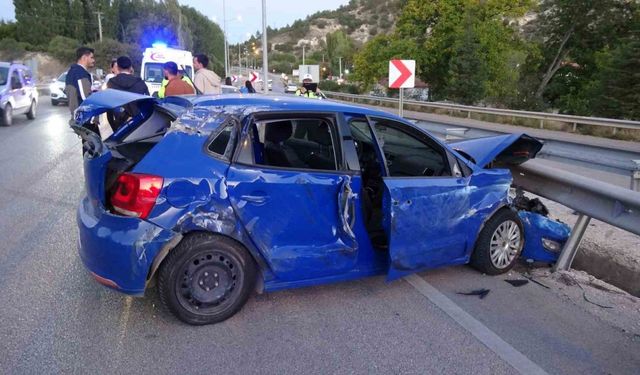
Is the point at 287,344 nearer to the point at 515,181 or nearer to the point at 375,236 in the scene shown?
the point at 375,236

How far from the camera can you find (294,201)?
12.0ft

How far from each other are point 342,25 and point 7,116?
174285 millimetres

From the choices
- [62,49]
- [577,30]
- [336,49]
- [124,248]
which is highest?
[336,49]

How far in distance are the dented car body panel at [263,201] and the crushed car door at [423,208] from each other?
1 cm

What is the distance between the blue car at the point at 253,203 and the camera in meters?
3.41

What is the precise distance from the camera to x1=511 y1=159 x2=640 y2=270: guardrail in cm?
404

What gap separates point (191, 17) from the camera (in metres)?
88.3

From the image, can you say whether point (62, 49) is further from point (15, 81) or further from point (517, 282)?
point (517, 282)

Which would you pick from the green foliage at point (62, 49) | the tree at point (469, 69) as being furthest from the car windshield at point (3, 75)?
the green foliage at point (62, 49)

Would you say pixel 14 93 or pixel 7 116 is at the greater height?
pixel 14 93

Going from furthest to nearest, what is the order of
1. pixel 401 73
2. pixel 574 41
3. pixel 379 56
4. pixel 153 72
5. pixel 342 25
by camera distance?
pixel 342 25 → pixel 574 41 → pixel 379 56 → pixel 153 72 → pixel 401 73

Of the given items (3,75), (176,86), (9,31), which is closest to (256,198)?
(176,86)

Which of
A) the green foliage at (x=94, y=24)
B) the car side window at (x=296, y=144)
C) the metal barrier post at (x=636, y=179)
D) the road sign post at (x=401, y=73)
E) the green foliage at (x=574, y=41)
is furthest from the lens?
the green foliage at (x=94, y=24)

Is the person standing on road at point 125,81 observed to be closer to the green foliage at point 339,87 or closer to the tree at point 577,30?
the tree at point 577,30
